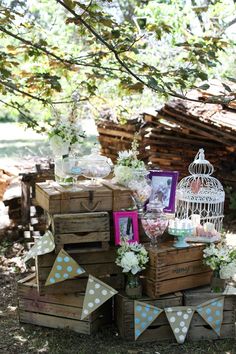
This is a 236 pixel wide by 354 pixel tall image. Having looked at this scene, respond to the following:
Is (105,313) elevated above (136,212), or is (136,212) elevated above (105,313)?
→ (136,212)

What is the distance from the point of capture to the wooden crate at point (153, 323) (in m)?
4.04

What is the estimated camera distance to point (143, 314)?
157 inches

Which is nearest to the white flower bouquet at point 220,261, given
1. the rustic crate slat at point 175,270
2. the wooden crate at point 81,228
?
the rustic crate slat at point 175,270

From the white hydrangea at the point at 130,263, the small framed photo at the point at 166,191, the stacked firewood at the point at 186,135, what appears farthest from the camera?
the stacked firewood at the point at 186,135

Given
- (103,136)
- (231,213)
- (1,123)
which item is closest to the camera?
(231,213)

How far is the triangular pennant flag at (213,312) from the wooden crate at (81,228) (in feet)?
3.23

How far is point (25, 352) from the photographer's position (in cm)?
391

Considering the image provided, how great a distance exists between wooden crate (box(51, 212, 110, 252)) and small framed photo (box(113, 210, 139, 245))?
0.09 m

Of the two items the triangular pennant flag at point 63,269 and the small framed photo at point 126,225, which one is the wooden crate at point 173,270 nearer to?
the small framed photo at point 126,225

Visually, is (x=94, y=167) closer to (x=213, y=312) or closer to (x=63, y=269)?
(x=63, y=269)

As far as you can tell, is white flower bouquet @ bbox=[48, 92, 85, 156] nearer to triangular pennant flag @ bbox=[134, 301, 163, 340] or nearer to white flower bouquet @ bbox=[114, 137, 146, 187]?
white flower bouquet @ bbox=[114, 137, 146, 187]

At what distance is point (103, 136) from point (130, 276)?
6.73 m

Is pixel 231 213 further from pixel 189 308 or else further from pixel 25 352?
pixel 25 352

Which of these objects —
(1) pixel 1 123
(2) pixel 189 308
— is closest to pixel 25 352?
(2) pixel 189 308
